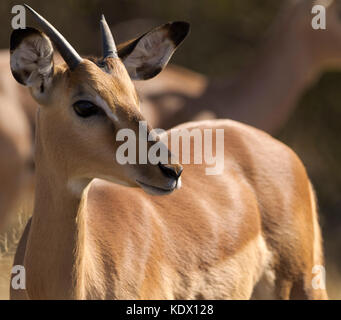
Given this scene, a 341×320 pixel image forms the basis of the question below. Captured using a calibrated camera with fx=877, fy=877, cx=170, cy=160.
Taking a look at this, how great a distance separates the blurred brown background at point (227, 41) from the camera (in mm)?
10469

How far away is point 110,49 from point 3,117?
3.16 m

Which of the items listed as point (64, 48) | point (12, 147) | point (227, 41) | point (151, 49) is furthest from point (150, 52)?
point (227, 41)

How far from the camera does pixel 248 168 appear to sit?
468 cm

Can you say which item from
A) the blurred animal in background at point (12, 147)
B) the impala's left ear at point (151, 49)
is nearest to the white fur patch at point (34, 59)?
the impala's left ear at point (151, 49)

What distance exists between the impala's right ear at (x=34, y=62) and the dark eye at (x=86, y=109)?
179 mm

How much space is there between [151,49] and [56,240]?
3.51 ft

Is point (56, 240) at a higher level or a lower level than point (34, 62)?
lower

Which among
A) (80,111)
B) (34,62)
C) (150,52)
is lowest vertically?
(80,111)

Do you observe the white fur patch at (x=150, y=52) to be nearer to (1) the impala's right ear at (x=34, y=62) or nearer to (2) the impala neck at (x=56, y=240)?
(1) the impala's right ear at (x=34, y=62)

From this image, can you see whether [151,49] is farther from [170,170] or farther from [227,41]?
[227,41]

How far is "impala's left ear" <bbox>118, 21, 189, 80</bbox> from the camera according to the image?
4080 millimetres

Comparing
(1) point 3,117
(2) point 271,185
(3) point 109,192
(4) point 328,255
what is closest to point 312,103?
(4) point 328,255

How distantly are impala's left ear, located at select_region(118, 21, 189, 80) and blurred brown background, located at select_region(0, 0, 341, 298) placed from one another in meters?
5.92

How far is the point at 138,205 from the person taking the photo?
412cm
